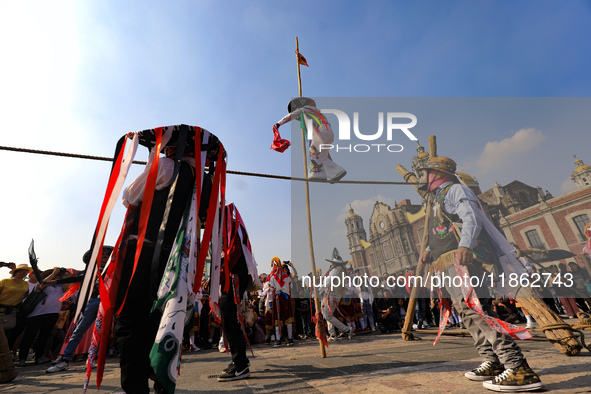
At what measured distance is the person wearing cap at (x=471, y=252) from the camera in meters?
2.22

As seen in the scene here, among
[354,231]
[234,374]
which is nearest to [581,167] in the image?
[234,374]

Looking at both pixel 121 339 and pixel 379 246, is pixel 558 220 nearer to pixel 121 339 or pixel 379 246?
pixel 121 339

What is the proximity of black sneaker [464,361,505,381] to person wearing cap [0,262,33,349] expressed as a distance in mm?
8933

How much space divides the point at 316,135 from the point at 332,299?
522cm

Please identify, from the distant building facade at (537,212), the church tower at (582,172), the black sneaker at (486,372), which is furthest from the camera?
the church tower at (582,172)

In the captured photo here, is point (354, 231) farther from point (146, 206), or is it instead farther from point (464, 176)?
point (146, 206)

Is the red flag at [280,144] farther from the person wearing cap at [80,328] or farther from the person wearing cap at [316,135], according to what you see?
the person wearing cap at [80,328]

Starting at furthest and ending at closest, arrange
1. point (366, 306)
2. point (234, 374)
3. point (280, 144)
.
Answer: point (366, 306) → point (280, 144) → point (234, 374)

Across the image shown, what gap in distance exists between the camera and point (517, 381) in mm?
2135

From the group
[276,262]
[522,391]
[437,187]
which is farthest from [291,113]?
[522,391]

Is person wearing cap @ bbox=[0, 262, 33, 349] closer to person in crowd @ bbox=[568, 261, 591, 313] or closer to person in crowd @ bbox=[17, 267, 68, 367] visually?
person in crowd @ bbox=[17, 267, 68, 367]

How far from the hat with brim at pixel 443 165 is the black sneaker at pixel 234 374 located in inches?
122

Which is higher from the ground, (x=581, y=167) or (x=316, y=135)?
(x=581, y=167)

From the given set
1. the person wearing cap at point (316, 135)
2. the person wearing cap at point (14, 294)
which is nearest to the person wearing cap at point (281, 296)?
the person wearing cap at point (316, 135)
